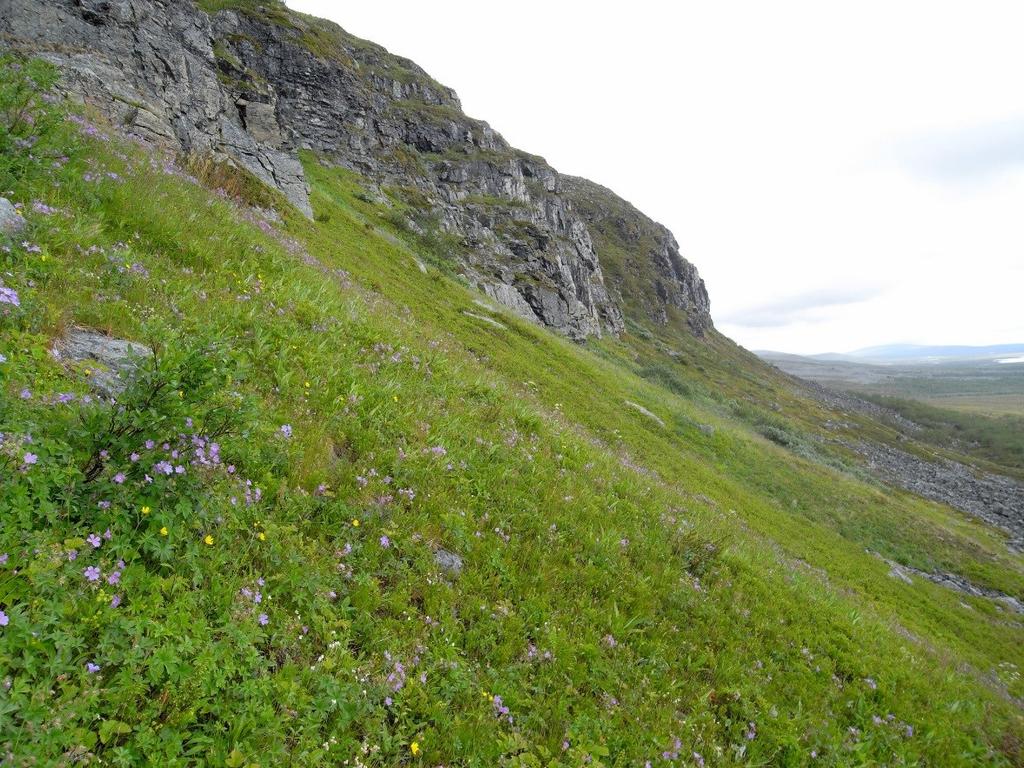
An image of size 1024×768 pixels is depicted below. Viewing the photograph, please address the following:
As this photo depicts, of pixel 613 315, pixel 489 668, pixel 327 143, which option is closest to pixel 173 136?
pixel 489 668

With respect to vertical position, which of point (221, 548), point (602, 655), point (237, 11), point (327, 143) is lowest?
point (602, 655)

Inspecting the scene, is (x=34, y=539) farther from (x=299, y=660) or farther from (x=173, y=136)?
(x=173, y=136)

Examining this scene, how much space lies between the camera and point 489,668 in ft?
15.3

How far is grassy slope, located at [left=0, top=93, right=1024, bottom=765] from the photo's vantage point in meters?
3.04

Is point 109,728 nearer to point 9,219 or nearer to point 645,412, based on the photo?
point 9,219

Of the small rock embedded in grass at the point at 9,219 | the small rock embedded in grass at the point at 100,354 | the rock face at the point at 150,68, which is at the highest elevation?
the rock face at the point at 150,68

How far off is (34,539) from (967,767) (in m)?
11.3

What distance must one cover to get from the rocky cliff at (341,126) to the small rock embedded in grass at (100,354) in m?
17.3

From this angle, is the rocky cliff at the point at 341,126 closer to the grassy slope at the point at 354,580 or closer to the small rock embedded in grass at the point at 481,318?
the small rock embedded in grass at the point at 481,318

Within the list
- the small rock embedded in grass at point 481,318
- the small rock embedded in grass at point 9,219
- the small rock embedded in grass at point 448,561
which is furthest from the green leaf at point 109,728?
the small rock embedded in grass at point 481,318

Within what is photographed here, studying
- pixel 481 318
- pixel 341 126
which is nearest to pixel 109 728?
pixel 481 318

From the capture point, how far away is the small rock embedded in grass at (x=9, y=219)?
18.0 feet

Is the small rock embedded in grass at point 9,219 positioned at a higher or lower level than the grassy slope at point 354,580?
higher

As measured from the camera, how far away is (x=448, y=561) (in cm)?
565
